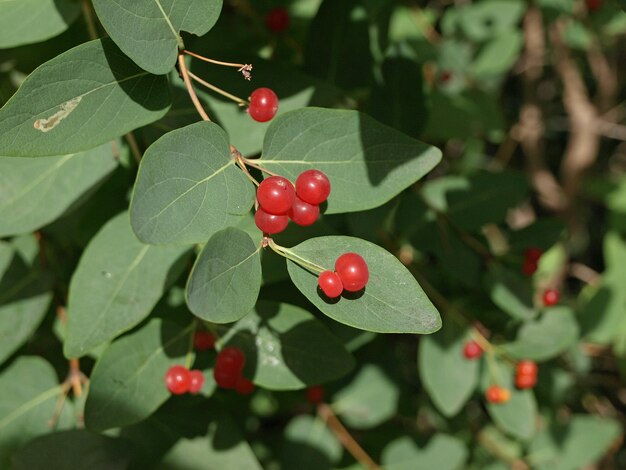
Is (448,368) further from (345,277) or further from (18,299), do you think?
(18,299)

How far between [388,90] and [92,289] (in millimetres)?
848

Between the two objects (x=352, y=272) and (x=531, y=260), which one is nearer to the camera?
(x=352, y=272)

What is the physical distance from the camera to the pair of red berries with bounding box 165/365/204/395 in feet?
4.24

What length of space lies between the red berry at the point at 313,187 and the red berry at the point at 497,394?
1.07m

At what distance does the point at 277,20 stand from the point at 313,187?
925mm

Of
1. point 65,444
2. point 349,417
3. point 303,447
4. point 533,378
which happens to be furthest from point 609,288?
point 65,444

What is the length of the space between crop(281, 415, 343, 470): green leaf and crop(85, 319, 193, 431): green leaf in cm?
73

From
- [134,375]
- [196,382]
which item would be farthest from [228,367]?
[134,375]

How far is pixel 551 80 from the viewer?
131 inches

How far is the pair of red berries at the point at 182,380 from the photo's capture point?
1291 mm

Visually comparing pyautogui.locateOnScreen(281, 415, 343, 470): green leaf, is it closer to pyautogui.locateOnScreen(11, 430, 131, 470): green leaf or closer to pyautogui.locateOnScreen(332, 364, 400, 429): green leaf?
pyautogui.locateOnScreen(332, 364, 400, 429): green leaf

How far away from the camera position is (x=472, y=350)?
5.90ft

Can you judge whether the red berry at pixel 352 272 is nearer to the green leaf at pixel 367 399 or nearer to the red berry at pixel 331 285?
the red berry at pixel 331 285

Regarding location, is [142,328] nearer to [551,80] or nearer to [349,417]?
[349,417]
